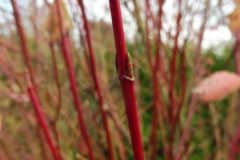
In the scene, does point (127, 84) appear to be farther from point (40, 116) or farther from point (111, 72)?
point (111, 72)

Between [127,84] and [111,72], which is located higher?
[127,84]

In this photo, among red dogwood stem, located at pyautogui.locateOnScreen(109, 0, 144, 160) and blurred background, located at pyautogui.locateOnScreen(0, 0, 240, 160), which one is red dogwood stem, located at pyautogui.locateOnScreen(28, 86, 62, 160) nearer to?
blurred background, located at pyautogui.locateOnScreen(0, 0, 240, 160)

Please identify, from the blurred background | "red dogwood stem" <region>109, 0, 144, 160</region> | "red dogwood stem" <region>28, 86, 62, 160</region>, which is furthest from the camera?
the blurred background

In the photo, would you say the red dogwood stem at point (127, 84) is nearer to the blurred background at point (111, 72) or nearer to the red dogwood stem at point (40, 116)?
the red dogwood stem at point (40, 116)

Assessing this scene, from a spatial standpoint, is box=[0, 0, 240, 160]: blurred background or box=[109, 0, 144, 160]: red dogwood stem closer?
box=[109, 0, 144, 160]: red dogwood stem

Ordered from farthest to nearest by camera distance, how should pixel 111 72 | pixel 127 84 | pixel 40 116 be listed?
pixel 111 72, pixel 40 116, pixel 127 84

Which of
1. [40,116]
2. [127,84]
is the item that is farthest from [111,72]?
[127,84]

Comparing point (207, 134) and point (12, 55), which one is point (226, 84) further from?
point (207, 134)

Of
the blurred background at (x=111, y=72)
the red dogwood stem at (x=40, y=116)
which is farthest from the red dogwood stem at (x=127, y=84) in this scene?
the blurred background at (x=111, y=72)

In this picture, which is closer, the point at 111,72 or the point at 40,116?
the point at 40,116

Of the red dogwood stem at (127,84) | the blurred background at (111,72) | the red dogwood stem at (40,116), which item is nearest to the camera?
the red dogwood stem at (127,84)

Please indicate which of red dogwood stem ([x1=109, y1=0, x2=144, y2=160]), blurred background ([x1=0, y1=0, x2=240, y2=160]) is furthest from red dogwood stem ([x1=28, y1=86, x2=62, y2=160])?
red dogwood stem ([x1=109, y1=0, x2=144, y2=160])
